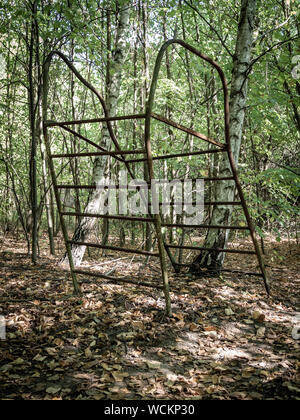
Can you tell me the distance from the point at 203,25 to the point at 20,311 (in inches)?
366

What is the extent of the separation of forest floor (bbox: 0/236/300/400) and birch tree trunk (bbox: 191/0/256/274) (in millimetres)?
492

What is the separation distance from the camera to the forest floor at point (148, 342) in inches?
65.0

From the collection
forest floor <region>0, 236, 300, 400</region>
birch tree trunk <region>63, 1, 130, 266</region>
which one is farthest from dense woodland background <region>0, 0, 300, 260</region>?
forest floor <region>0, 236, 300, 400</region>

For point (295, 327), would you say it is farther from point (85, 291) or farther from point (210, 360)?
point (85, 291)

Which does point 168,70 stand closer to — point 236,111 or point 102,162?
point 102,162

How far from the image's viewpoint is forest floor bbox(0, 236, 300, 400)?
165 cm

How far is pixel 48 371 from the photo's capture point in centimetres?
179

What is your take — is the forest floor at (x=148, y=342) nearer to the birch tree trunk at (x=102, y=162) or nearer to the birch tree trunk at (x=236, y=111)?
the birch tree trunk at (x=236, y=111)

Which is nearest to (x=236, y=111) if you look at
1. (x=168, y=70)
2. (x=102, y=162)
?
(x=102, y=162)

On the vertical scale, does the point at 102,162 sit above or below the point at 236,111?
below

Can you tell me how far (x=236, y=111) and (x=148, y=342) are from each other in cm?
277

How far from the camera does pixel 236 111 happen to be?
11.4ft

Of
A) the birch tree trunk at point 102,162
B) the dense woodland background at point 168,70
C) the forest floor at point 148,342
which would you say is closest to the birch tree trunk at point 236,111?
the dense woodland background at point 168,70

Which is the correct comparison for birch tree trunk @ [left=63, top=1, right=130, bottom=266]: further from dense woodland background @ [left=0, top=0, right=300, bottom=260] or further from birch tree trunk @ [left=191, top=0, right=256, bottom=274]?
birch tree trunk @ [left=191, top=0, right=256, bottom=274]
